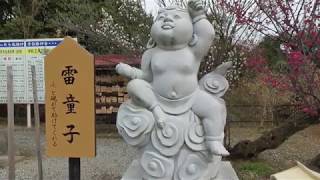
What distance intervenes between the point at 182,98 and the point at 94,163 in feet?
13.2

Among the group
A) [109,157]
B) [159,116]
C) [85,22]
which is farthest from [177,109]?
[85,22]

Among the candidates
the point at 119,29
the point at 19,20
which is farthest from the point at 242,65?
the point at 19,20

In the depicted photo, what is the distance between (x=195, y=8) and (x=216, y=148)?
111cm

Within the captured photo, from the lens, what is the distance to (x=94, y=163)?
7.34 metres

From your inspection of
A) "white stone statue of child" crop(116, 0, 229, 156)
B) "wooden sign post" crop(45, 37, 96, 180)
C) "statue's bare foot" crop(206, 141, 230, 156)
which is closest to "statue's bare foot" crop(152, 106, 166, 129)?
"white stone statue of child" crop(116, 0, 229, 156)

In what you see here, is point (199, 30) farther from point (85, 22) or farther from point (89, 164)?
point (85, 22)

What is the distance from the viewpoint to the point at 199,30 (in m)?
3.70

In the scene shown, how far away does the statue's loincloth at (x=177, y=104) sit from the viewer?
3.63 metres

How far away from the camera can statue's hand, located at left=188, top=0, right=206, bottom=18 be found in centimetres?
369

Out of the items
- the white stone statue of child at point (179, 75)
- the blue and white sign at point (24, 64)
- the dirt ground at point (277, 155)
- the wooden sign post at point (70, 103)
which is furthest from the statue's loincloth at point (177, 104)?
the blue and white sign at point (24, 64)

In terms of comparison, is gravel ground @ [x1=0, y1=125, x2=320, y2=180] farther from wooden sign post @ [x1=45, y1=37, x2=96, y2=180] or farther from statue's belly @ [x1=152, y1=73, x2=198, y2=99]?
statue's belly @ [x1=152, y1=73, x2=198, y2=99]

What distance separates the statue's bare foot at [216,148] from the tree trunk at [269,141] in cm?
340

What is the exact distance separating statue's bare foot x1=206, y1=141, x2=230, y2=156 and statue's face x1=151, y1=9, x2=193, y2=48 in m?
0.81

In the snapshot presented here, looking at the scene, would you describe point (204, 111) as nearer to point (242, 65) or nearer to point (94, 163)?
point (242, 65)
